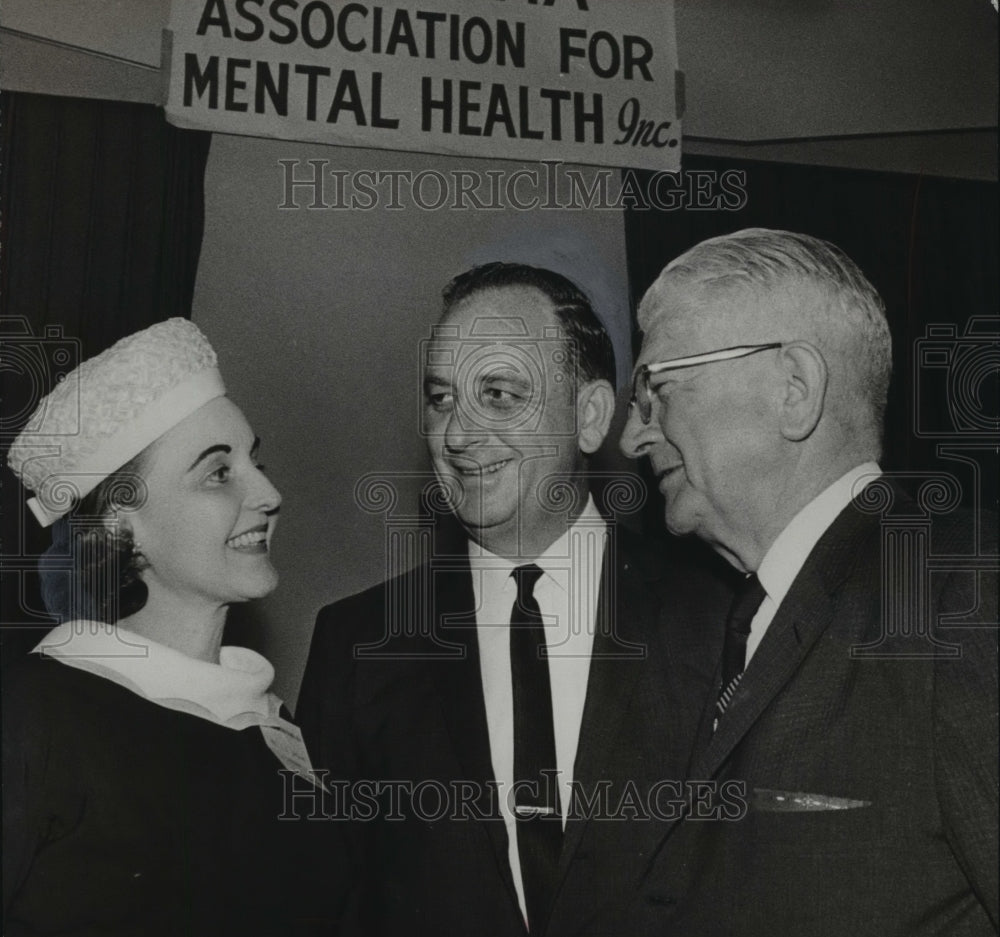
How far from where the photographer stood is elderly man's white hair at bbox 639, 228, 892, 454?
2633mm

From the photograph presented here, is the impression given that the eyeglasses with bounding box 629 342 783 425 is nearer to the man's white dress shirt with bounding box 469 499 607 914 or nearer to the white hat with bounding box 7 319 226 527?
the man's white dress shirt with bounding box 469 499 607 914

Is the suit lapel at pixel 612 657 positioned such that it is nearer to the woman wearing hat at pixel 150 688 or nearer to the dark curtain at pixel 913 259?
the dark curtain at pixel 913 259

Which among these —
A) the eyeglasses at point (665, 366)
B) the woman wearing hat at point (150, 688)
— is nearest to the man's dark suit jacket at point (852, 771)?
the eyeglasses at point (665, 366)

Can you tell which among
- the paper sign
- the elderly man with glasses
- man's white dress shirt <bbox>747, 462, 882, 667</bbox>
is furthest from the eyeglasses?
the paper sign

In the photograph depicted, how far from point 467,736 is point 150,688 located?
2.28 feet

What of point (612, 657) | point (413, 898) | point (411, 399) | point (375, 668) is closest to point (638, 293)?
point (411, 399)

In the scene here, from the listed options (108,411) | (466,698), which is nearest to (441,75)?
(108,411)

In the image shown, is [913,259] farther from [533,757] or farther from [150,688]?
[150,688]

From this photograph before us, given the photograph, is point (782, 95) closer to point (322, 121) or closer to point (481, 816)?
point (322, 121)

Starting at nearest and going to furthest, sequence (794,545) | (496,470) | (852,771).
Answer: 1. (852,771)
2. (794,545)
3. (496,470)

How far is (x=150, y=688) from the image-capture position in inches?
102

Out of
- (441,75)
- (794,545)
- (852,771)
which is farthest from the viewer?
(441,75)

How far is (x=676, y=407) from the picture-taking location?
2.64 meters

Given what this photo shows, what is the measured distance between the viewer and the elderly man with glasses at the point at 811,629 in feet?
7.91
